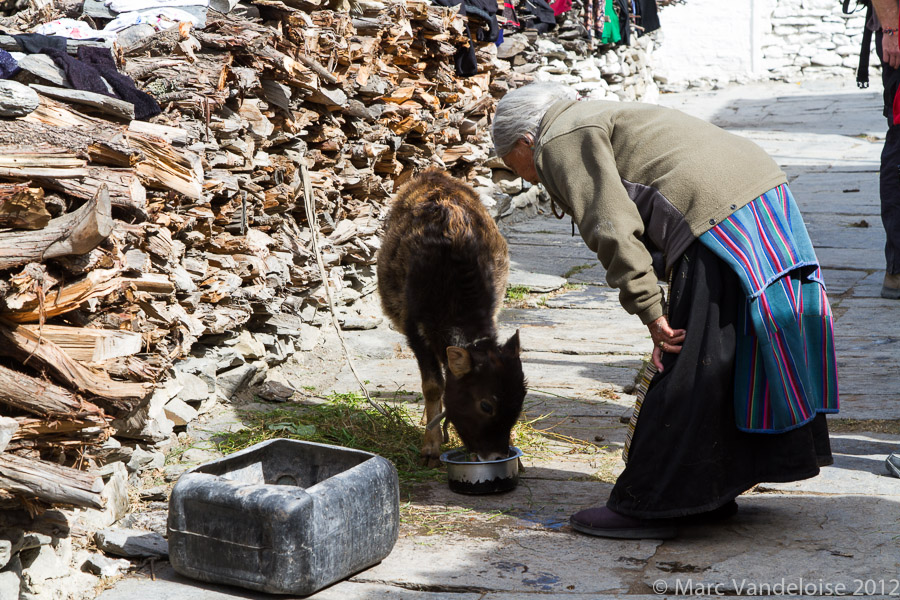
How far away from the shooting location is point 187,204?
16.2ft

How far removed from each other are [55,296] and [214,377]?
2221mm

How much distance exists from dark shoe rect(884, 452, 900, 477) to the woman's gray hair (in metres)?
2.40

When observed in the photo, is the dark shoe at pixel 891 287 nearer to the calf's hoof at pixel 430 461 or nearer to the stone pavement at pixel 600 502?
the stone pavement at pixel 600 502

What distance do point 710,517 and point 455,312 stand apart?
174 centimetres

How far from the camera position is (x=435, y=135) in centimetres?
898

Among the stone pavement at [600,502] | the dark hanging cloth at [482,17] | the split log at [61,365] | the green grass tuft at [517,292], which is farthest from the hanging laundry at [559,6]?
the split log at [61,365]

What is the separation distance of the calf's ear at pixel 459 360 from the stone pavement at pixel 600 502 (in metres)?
0.62

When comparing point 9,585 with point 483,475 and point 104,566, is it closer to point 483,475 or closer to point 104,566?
point 104,566

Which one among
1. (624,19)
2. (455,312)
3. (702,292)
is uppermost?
(624,19)

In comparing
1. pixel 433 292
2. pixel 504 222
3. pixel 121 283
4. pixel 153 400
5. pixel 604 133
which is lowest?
pixel 504 222

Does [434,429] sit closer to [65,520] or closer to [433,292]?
[433,292]

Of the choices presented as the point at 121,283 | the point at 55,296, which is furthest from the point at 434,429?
the point at 55,296

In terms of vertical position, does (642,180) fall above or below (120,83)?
below

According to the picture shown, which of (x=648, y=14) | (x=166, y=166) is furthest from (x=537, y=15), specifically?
(x=166, y=166)
